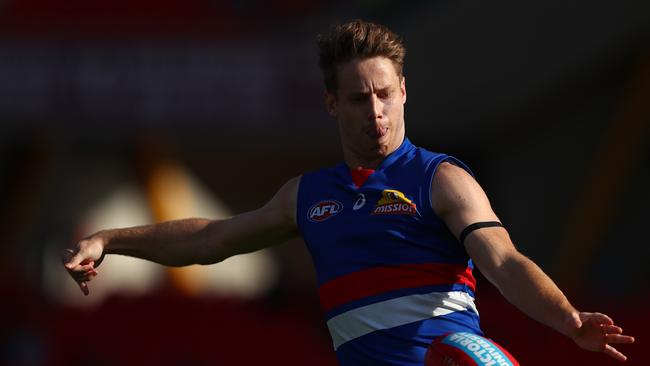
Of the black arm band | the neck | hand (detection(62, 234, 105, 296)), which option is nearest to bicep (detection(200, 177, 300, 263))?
the neck

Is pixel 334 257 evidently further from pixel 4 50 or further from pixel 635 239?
pixel 4 50

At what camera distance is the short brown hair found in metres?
5.14

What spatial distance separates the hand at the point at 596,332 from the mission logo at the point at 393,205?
1.05 meters

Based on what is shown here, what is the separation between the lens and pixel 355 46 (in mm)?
5137

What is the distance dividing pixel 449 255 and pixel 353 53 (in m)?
0.95

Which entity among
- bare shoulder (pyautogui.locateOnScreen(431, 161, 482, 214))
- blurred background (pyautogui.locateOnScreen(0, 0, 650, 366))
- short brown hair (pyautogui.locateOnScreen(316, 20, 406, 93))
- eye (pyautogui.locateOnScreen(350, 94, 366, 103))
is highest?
Result: short brown hair (pyautogui.locateOnScreen(316, 20, 406, 93))

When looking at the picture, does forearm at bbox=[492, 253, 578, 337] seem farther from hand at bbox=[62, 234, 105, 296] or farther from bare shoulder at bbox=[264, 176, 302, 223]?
hand at bbox=[62, 234, 105, 296]

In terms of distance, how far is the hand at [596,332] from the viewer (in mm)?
4035

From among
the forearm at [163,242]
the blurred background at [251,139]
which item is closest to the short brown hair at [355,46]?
the forearm at [163,242]

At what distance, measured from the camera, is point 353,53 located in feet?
16.9

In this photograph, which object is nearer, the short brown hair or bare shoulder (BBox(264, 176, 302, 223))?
the short brown hair

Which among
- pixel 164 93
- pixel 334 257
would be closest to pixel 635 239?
pixel 164 93

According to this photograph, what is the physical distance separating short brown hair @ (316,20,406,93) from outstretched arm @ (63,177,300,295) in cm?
62

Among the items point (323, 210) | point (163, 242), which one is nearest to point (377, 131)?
point (323, 210)
